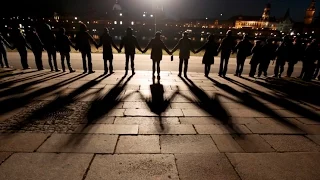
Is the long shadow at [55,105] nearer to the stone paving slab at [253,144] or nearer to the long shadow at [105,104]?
the long shadow at [105,104]

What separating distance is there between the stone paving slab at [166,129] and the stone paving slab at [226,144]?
18.5 inches

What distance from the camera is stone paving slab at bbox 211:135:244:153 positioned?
343 cm

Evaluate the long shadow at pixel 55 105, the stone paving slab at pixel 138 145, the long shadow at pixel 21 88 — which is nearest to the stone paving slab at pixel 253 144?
the stone paving slab at pixel 138 145

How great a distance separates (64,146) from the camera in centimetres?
335

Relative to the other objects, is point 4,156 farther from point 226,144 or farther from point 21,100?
point 226,144

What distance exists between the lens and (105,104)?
17.5 feet

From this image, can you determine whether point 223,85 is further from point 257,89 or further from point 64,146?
point 64,146

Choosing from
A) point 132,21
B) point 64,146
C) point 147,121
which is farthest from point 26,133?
point 132,21

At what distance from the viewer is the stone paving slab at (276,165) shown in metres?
2.84

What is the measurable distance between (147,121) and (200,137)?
119cm

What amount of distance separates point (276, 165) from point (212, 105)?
2576 millimetres

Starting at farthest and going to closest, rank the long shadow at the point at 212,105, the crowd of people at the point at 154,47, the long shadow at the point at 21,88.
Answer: the crowd of people at the point at 154,47, the long shadow at the point at 21,88, the long shadow at the point at 212,105

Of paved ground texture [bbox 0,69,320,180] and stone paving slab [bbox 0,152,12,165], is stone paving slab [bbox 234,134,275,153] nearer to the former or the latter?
paved ground texture [bbox 0,69,320,180]

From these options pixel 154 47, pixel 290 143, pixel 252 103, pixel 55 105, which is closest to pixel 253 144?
pixel 290 143
